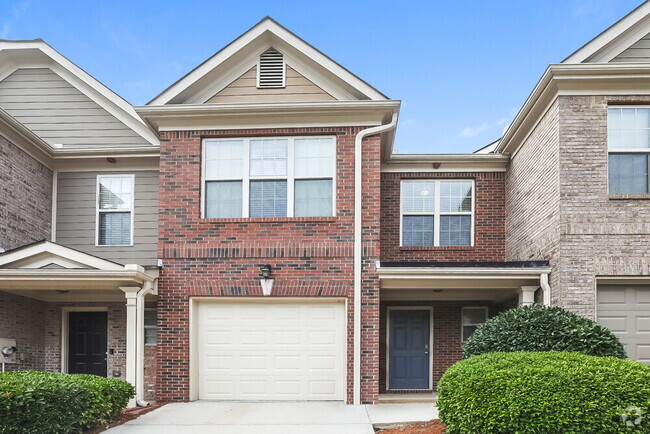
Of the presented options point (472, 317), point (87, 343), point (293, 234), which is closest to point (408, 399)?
point (472, 317)

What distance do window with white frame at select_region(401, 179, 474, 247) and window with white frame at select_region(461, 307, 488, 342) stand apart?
55.9 inches

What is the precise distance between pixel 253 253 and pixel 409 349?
4.34 m

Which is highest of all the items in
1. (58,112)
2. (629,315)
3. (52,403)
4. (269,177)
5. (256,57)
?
(256,57)

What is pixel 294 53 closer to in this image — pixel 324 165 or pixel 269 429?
pixel 324 165

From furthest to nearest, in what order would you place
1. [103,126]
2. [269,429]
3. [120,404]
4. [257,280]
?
[103,126]
[257,280]
[120,404]
[269,429]

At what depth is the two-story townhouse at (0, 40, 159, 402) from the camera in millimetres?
12367

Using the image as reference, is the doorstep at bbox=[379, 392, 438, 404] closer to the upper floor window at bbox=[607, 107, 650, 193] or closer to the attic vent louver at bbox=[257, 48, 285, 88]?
the upper floor window at bbox=[607, 107, 650, 193]

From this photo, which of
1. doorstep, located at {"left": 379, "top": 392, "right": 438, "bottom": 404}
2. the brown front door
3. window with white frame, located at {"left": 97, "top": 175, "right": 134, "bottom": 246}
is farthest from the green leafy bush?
the brown front door

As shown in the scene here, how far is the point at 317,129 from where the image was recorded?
11.6m

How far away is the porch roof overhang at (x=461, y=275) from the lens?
11.1 m

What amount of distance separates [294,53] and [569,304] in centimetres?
659

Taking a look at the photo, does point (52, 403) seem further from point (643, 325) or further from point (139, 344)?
point (643, 325)

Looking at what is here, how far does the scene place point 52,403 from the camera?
7922 millimetres

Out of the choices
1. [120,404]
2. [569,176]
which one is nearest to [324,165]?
[569,176]
